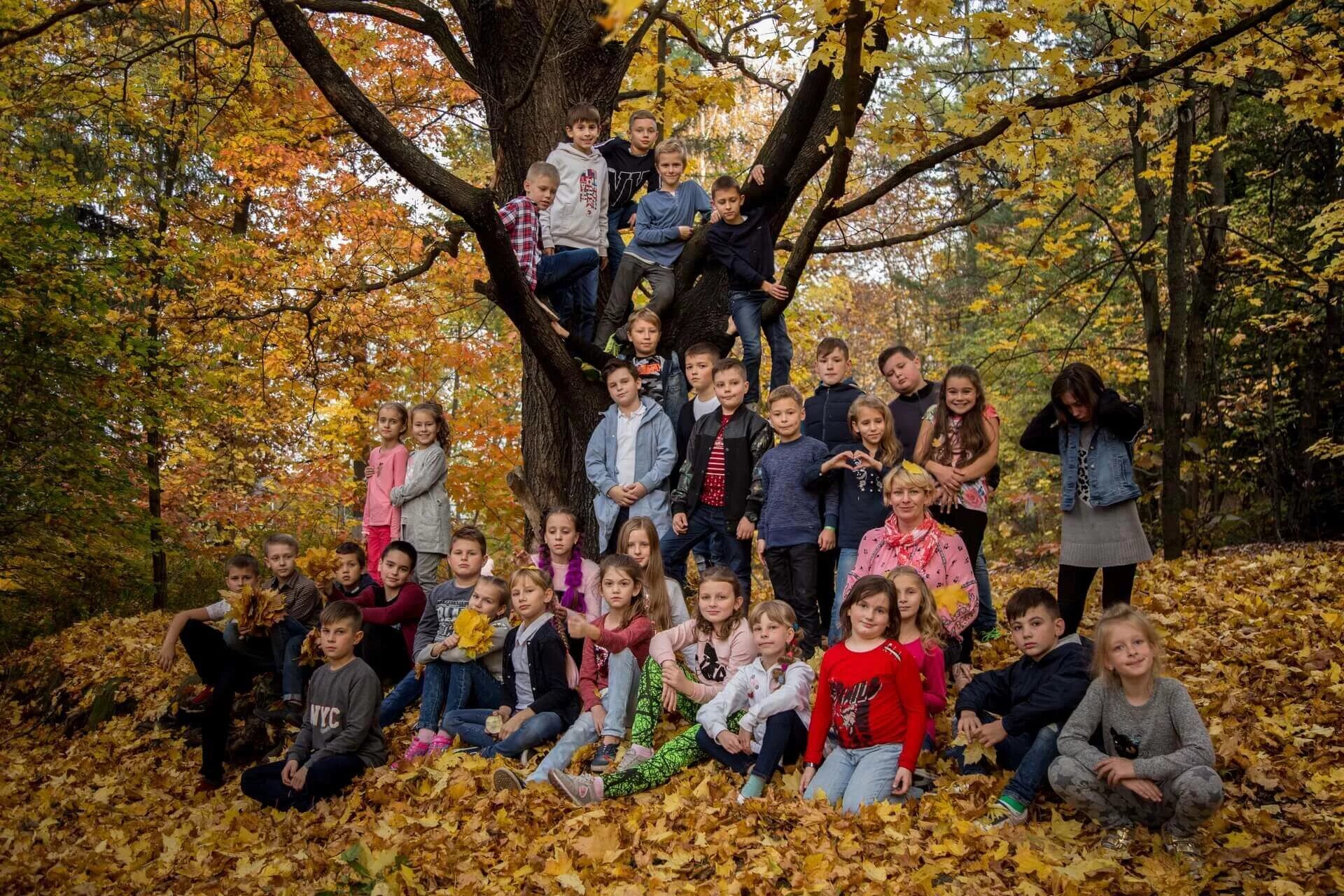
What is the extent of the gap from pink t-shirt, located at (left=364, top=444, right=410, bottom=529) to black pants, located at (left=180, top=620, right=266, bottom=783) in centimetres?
142

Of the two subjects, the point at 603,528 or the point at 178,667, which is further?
the point at 178,667

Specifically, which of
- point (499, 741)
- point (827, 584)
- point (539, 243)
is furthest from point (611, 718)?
point (539, 243)

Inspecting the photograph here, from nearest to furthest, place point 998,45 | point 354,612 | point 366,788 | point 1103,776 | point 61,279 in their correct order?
1. point 1103,776
2. point 998,45
3. point 366,788
4. point 354,612
5. point 61,279

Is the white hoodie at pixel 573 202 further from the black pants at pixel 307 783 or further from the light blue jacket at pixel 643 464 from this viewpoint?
the black pants at pixel 307 783

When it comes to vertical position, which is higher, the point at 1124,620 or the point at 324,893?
the point at 1124,620

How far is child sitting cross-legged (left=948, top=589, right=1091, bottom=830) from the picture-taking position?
407 cm

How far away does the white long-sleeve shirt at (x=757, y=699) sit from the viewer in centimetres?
459

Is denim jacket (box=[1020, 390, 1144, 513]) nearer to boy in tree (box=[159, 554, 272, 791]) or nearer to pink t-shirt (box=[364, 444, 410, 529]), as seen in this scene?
pink t-shirt (box=[364, 444, 410, 529])

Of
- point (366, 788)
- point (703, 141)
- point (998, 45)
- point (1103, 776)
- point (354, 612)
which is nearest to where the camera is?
point (1103, 776)

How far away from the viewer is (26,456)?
8188 millimetres

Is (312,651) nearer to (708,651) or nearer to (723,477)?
(708,651)

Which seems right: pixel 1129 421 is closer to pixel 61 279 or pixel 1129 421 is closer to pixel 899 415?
pixel 899 415

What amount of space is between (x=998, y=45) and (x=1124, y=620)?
2.96 meters

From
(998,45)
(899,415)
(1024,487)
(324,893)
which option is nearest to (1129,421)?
(899,415)
